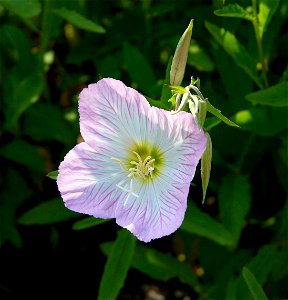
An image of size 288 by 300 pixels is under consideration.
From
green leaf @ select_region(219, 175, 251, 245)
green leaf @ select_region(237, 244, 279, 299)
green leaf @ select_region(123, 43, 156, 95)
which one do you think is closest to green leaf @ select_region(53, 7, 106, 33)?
green leaf @ select_region(123, 43, 156, 95)

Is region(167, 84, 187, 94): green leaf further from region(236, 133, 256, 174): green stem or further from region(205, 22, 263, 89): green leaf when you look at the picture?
region(236, 133, 256, 174): green stem

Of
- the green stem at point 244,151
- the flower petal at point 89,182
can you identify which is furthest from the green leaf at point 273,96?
the flower petal at point 89,182

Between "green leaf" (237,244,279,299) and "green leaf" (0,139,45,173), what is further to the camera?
"green leaf" (0,139,45,173)

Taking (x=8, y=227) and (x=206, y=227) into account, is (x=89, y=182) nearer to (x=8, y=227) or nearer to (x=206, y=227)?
(x=206, y=227)

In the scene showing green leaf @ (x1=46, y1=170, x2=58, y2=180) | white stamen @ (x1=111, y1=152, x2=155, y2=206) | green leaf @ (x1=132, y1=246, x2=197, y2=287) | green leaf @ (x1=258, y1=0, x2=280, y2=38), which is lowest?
green leaf @ (x1=132, y1=246, x2=197, y2=287)

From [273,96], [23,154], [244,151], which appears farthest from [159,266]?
[273,96]

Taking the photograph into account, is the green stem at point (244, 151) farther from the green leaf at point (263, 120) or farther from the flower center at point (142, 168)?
the flower center at point (142, 168)
